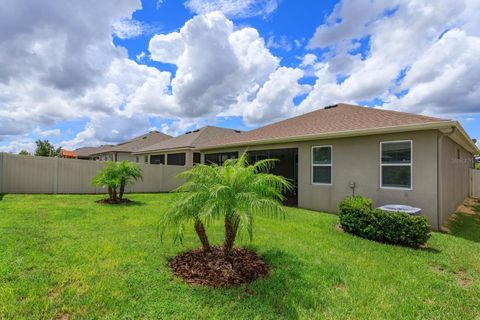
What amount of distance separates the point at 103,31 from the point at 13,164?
7.30 metres

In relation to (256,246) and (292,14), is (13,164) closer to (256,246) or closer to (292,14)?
(256,246)

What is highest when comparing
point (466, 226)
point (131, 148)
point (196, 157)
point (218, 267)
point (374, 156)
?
point (131, 148)

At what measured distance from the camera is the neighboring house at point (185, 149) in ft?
63.9

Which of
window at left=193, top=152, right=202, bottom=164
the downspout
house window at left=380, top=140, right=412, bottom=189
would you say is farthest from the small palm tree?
the downspout

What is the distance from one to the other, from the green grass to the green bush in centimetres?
35

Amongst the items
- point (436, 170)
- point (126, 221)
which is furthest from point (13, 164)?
point (436, 170)

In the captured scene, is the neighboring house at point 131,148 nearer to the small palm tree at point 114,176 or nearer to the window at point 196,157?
the window at point 196,157

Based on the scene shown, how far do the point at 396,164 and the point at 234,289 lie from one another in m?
7.44

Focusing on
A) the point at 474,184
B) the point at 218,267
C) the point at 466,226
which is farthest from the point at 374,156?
the point at 474,184

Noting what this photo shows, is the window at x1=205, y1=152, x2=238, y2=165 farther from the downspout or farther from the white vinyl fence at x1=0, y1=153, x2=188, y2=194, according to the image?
the downspout

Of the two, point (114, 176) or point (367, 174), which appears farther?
point (114, 176)

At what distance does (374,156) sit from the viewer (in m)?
9.21

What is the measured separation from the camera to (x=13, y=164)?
1184cm

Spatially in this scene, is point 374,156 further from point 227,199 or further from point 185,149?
point 185,149
